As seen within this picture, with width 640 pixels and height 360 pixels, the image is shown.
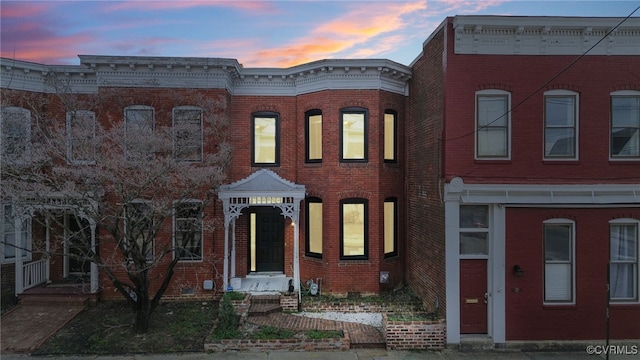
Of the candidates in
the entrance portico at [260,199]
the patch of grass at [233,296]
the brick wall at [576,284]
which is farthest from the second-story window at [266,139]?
the brick wall at [576,284]

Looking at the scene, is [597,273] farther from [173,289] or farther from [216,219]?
[173,289]

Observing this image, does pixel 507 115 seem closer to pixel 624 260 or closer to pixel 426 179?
pixel 426 179

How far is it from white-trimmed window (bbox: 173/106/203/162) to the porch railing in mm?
6420

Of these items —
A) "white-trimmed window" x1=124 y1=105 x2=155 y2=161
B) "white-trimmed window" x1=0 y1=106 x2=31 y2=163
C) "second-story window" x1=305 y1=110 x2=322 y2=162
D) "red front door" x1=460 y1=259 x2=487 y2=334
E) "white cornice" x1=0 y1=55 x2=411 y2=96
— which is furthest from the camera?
"second-story window" x1=305 y1=110 x2=322 y2=162

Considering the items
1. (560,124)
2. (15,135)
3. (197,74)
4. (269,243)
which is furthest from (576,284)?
(15,135)

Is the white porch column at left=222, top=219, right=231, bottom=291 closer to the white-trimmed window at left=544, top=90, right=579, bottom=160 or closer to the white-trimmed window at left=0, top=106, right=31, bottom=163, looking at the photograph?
the white-trimmed window at left=0, top=106, right=31, bottom=163

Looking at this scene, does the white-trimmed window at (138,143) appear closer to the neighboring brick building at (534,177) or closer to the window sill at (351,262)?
the window sill at (351,262)

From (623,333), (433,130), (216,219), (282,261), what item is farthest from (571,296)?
(216,219)

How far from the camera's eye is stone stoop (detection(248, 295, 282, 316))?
10578 mm

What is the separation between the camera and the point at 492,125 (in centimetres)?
948

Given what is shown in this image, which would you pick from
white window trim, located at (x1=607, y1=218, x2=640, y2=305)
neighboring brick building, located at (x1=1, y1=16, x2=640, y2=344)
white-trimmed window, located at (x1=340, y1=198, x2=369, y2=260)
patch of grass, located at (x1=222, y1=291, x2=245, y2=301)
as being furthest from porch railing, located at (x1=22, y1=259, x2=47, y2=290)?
white window trim, located at (x1=607, y1=218, x2=640, y2=305)

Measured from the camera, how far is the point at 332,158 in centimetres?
1235

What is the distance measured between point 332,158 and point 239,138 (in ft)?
11.6

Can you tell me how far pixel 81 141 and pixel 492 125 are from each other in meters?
10.8
